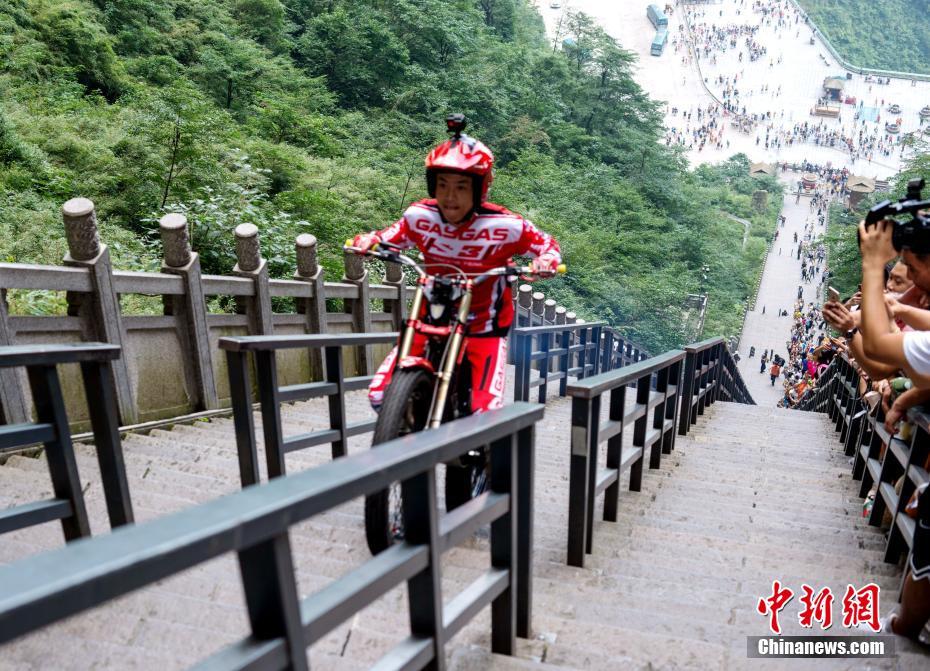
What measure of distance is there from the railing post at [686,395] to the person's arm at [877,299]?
4.70 metres

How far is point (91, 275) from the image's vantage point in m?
4.88

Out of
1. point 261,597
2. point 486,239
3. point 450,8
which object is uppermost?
point 450,8

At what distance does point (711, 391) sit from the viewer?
10.3 metres

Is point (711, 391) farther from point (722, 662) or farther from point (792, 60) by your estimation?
point (792, 60)

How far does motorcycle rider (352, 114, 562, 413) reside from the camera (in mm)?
3664

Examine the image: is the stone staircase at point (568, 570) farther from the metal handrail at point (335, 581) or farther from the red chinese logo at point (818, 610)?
the metal handrail at point (335, 581)

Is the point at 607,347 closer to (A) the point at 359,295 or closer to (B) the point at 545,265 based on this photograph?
(A) the point at 359,295

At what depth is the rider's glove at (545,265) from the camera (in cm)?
367

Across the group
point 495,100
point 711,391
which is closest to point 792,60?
Answer: point 495,100

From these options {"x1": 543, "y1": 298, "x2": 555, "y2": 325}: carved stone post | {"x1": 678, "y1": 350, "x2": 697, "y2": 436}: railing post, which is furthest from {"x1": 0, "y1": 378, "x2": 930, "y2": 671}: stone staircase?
{"x1": 543, "y1": 298, "x2": 555, "y2": 325}: carved stone post

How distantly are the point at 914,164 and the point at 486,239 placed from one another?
2673 centimetres

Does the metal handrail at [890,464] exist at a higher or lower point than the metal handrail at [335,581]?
lower

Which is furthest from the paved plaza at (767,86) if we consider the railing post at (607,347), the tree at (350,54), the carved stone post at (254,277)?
the carved stone post at (254,277)

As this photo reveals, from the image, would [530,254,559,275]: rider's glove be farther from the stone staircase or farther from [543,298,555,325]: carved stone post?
[543,298,555,325]: carved stone post
